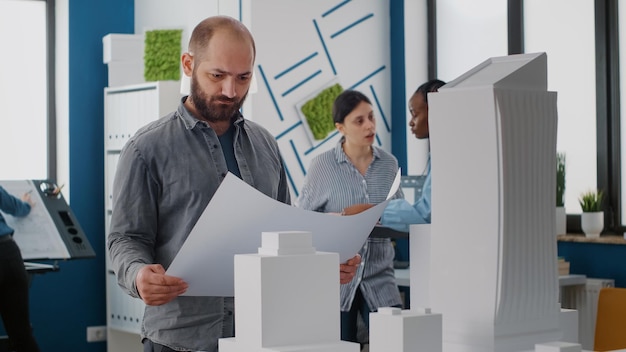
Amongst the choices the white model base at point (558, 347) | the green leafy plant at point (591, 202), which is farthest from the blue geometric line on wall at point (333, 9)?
the white model base at point (558, 347)

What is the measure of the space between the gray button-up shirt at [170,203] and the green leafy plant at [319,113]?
3.95 m

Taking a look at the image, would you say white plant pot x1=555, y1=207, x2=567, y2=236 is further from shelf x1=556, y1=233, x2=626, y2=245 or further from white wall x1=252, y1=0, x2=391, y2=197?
white wall x1=252, y1=0, x2=391, y2=197

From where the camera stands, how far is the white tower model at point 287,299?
1.15 metres

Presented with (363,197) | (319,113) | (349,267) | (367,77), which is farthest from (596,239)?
(349,267)

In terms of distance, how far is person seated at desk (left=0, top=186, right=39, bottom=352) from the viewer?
491 centimetres

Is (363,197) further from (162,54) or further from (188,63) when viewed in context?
→ (162,54)

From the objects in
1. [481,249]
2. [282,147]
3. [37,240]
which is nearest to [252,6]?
[282,147]

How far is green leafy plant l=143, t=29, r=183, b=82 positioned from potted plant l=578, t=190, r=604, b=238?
106 inches

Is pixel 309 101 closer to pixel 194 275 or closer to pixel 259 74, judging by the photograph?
pixel 259 74

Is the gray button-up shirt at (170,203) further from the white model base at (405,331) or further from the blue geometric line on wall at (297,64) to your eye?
the blue geometric line on wall at (297,64)

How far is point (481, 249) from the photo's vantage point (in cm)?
121

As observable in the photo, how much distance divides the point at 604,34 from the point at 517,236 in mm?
4299

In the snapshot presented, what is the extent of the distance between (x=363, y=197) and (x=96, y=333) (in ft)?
10.2

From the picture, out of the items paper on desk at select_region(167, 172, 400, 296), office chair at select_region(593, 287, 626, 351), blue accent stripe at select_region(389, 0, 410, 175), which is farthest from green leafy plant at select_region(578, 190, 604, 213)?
paper on desk at select_region(167, 172, 400, 296)
